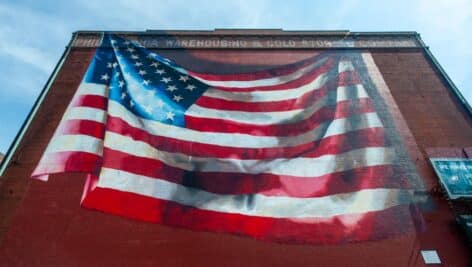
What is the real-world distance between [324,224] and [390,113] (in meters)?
4.74

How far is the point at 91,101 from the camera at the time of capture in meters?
8.27

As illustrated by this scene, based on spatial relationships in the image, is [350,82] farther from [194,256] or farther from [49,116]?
[49,116]

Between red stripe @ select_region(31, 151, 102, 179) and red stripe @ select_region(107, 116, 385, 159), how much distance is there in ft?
2.75

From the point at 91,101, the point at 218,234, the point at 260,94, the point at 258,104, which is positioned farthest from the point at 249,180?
the point at 91,101

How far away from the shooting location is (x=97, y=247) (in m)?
7.34

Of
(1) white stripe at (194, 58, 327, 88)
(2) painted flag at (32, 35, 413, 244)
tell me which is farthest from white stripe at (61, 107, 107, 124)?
(1) white stripe at (194, 58, 327, 88)

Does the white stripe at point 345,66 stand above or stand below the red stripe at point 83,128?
above

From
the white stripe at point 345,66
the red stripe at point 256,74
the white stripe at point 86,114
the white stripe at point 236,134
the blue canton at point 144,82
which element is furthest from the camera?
the white stripe at point 345,66

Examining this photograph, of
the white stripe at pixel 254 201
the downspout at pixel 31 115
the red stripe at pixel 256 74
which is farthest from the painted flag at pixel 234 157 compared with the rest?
the downspout at pixel 31 115

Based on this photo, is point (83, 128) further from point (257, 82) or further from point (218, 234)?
point (257, 82)

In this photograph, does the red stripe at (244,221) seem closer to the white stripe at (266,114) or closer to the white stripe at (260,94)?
the white stripe at (266,114)

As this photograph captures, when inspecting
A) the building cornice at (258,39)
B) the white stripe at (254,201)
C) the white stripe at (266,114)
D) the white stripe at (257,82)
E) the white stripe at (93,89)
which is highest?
the building cornice at (258,39)

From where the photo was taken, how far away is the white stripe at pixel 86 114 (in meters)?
7.88

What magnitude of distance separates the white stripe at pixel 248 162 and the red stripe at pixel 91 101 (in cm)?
113
